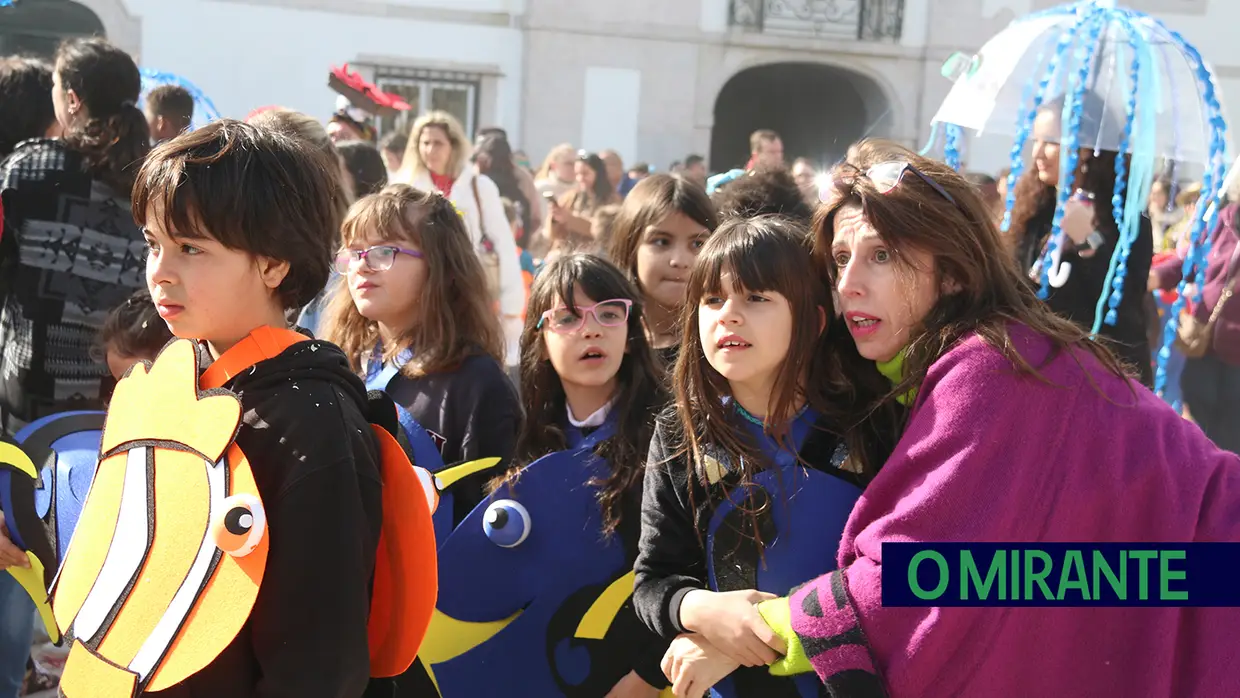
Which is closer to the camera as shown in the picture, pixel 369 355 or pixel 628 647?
pixel 628 647

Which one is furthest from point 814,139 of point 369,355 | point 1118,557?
point 1118,557

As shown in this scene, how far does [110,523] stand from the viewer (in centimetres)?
144

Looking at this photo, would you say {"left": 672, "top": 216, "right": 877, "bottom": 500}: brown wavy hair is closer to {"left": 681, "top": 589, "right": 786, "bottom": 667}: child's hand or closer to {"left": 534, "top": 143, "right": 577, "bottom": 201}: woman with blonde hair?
{"left": 681, "top": 589, "right": 786, "bottom": 667}: child's hand

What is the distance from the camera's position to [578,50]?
45.7 feet

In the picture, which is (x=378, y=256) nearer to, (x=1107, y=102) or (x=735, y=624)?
(x=735, y=624)

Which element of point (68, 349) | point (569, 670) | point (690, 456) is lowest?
point (569, 670)

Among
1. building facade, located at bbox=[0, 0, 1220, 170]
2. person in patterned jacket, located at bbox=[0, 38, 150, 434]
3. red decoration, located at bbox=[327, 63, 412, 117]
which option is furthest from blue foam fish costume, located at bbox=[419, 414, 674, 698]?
building facade, located at bbox=[0, 0, 1220, 170]

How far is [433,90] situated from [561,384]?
1157cm

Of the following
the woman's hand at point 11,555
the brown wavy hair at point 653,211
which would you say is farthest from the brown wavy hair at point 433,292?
the woman's hand at point 11,555

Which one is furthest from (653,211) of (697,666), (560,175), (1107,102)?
(560,175)

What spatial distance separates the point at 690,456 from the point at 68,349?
72.9 inches

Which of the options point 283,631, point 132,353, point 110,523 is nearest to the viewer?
point 283,631

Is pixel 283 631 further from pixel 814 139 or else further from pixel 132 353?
pixel 814 139

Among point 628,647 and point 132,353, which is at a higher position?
→ point 132,353
